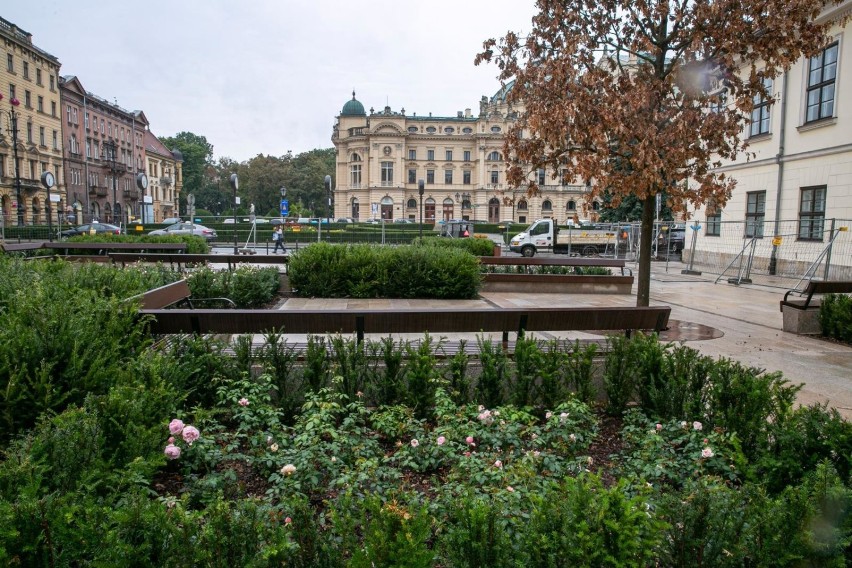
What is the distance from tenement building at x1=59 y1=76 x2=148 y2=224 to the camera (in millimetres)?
62875

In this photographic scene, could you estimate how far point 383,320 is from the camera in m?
5.12

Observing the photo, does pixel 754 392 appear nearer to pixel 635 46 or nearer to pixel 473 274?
pixel 635 46

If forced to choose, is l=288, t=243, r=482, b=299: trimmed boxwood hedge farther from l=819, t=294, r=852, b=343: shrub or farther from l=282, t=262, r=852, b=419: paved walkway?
l=819, t=294, r=852, b=343: shrub

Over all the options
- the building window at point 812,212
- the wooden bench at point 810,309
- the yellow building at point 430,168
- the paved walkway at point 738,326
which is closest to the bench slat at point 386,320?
the paved walkway at point 738,326

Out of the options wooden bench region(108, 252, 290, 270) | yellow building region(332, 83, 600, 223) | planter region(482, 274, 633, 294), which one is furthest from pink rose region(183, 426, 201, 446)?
yellow building region(332, 83, 600, 223)

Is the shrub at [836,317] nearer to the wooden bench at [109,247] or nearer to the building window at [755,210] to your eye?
the building window at [755,210]

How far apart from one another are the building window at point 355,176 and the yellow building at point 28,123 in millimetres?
49439

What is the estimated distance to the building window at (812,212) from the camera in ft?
63.5

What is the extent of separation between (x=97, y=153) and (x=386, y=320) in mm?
75161

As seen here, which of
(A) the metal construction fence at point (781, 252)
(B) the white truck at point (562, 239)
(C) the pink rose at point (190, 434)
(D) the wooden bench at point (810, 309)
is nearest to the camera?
(C) the pink rose at point (190, 434)

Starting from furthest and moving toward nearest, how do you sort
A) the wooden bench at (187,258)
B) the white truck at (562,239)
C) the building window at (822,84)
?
the white truck at (562,239) → the building window at (822,84) → the wooden bench at (187,258)

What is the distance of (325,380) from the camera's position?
4.51 metres

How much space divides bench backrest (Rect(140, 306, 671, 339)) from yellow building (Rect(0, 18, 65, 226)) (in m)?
52.1

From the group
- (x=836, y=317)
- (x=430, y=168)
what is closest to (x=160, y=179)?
(x=430, y=168)
